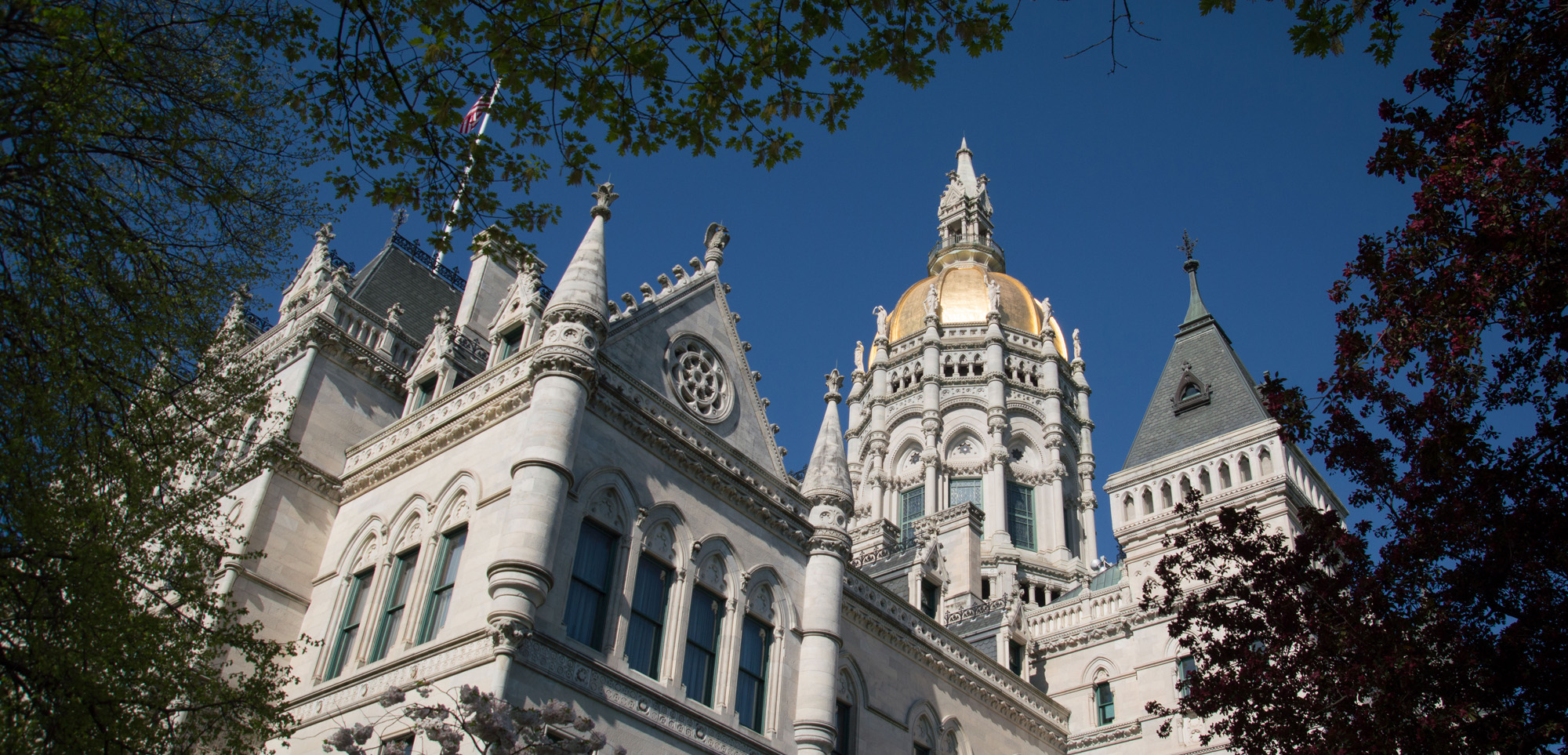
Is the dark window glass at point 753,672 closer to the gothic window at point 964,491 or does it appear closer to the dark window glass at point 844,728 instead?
the dark window glass at point 844,728

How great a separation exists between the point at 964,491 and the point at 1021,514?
3.57 metres

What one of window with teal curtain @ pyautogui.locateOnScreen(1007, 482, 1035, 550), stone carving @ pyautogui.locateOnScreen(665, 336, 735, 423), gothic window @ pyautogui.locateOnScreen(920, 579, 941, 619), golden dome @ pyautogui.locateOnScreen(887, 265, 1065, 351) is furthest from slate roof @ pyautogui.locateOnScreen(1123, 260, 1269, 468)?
golden dome @ pyautogui.locateOnScreen(887, 265, 1065, 351)

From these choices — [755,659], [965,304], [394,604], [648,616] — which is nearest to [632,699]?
[648,616]

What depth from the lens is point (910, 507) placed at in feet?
224

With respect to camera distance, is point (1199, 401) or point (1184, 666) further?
point (1199, 401)

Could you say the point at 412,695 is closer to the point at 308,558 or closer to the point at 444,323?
the point at 308,558

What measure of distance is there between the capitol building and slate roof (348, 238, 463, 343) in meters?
0.11

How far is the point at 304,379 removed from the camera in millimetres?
23984

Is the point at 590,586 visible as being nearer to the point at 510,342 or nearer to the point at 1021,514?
the point at 510,342

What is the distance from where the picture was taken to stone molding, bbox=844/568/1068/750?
84.9 ft

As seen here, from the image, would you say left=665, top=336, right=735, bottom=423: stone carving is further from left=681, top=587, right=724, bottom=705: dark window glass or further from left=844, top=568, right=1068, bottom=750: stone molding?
A: left=844, top=568, right=1068, bottom=750: stone molding

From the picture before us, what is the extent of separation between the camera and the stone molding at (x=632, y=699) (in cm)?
1703

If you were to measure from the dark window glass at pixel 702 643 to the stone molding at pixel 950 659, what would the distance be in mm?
5005

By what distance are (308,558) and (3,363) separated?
1195 centimetres
